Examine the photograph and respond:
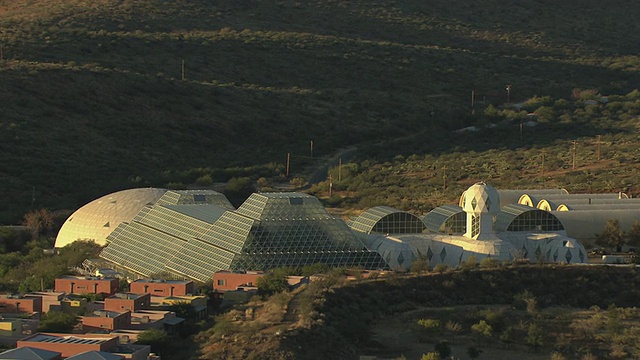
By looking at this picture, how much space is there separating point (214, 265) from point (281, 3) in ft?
359

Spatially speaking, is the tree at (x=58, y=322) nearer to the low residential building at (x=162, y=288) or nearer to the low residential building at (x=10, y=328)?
the low residential building at (x=10, y=328)

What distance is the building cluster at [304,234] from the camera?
185 ft

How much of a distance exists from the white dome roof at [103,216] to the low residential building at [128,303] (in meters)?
17.2

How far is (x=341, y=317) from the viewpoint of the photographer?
46500 millimetres

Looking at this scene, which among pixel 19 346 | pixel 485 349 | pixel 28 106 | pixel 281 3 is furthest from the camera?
pixel 281 3

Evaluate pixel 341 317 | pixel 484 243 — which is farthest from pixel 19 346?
pixel 484 243

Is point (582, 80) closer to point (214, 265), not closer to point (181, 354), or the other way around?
point (214, 265)

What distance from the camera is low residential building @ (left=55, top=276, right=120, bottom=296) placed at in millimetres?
51844

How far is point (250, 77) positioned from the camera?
131000mm

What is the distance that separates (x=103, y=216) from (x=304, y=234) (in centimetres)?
1452

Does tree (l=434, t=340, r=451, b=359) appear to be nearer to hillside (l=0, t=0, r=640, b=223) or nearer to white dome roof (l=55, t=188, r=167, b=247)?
white dome roof (l=55, t=188, r=167, b=247)

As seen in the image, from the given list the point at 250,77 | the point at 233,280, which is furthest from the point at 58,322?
the point at 250,77

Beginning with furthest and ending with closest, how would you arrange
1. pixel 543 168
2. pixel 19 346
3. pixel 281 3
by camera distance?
pixel 281 3 < pixel 543 168 < pixel 19 346

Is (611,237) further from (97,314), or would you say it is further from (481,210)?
(97,314)
